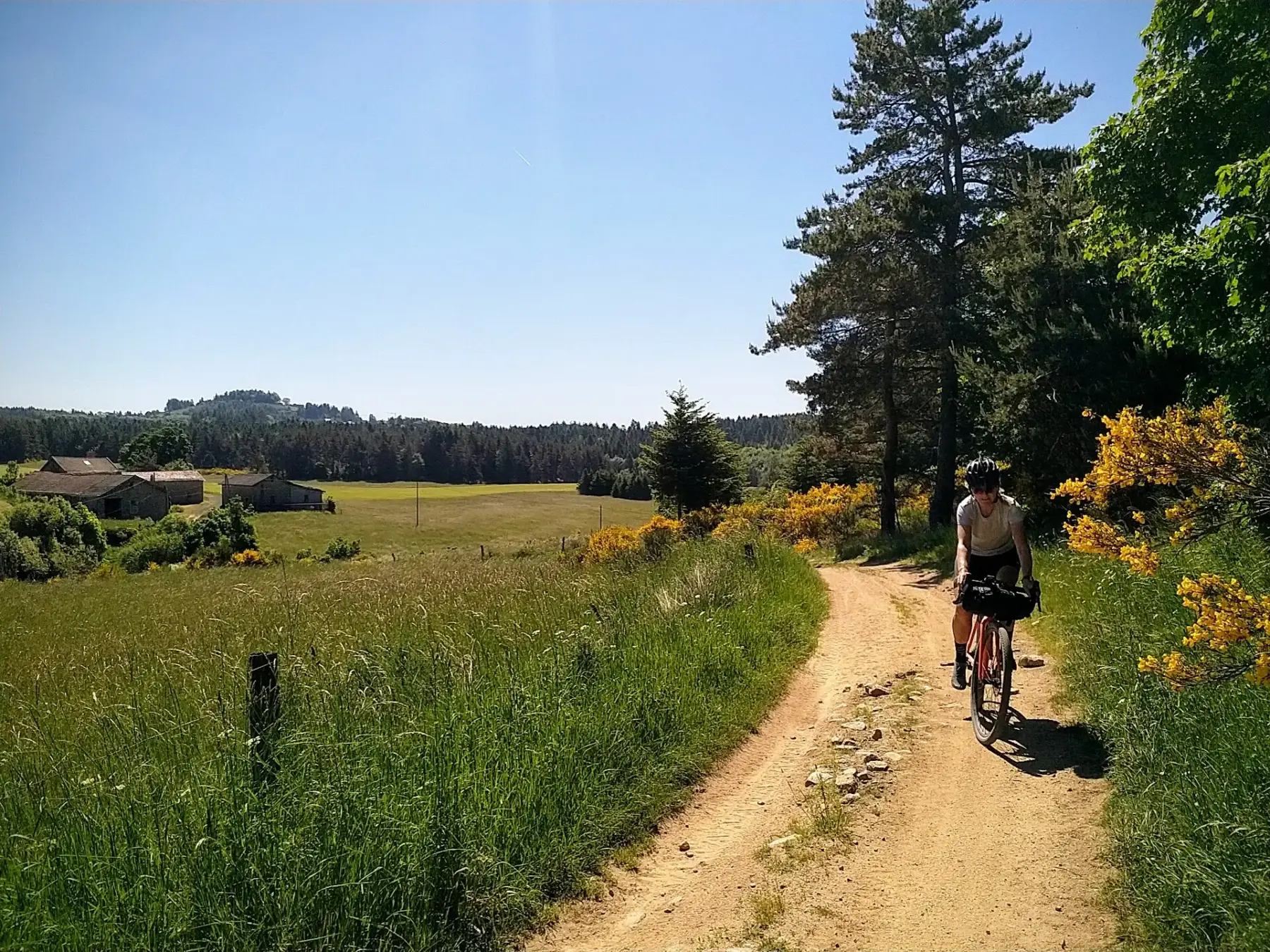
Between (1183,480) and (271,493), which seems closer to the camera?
(1183,480)

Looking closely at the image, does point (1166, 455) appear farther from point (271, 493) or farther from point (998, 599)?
point (271, 493)

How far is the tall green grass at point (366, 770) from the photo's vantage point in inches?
135

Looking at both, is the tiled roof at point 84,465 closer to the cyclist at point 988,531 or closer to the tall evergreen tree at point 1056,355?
the tall evergreen tree at point 1056,355

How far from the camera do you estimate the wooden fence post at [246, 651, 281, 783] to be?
4.51m

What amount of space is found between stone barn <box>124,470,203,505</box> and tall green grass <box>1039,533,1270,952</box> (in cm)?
10376

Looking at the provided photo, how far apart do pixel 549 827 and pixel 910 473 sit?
27.5m

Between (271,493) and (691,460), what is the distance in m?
82.7

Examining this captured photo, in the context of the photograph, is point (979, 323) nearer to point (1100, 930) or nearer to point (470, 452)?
point (1100, 930)

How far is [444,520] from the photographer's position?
86250 mm

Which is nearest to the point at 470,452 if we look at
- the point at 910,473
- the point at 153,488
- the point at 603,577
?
the point at 153,488

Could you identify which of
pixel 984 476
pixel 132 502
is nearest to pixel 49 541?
pixel 132 502

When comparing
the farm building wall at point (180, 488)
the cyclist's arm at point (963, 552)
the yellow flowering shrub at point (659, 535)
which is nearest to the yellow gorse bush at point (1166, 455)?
the cyclist's arm at point (963, 552)

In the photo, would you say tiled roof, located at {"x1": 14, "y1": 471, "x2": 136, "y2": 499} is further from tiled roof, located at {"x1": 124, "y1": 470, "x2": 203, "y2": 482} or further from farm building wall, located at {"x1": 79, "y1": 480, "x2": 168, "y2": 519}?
tiled roof, located at {"x1": 124, "y1": 470, "x2": 203, "y2": 482}

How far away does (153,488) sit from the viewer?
86.4 m
